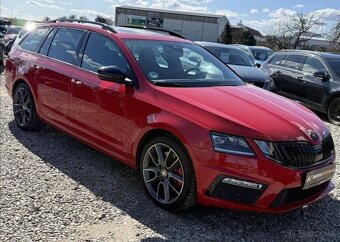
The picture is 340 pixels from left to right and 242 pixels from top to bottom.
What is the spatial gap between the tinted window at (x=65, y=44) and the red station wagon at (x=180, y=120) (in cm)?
2

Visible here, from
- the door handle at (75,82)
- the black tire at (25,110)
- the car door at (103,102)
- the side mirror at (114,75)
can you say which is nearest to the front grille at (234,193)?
the car door at (103,102)

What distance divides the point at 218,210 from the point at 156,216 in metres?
0.64

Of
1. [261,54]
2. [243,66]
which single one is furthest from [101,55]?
[261,54]

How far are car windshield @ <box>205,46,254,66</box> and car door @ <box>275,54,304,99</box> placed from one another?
0.85 m

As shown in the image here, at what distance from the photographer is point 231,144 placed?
3.57 m

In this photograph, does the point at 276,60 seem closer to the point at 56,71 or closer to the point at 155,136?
the point at 56,71

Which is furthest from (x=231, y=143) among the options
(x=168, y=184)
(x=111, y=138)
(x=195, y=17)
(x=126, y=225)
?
(x=195, y=17)

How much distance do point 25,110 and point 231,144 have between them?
374 centimetres

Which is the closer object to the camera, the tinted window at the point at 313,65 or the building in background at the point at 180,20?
the tinted window at the point at 313,65

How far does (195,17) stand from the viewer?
81188mm

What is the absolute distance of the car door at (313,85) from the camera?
9812mm

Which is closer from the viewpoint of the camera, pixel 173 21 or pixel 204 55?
pixel 204 55

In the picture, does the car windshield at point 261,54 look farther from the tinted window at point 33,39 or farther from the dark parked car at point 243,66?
the tinted window at point 33,39

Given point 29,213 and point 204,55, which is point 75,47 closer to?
point 204,55
